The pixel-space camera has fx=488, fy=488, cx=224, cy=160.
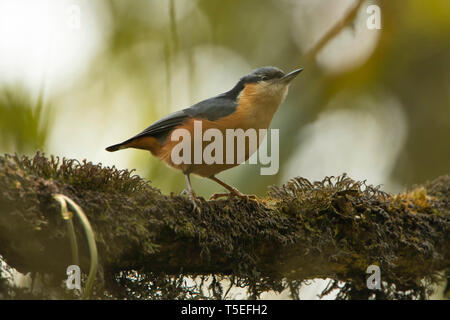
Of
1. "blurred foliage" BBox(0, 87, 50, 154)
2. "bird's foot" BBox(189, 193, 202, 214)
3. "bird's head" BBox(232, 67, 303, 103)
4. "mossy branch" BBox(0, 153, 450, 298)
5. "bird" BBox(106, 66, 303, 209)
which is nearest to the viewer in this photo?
"mossy branch" BBox(0, 153, 450, 298)

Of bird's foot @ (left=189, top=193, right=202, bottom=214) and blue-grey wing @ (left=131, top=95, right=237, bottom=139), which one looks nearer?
bird's foot @ (left=189, top=193, right=202, bottom=214)

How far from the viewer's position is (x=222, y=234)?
2.53 metres

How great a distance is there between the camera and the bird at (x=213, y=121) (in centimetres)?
359

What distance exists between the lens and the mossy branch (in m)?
2.03

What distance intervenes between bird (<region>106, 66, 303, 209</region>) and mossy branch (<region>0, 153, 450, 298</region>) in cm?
80

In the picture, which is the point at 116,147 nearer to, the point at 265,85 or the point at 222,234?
the point at 265,85

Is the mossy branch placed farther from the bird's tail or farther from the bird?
the bird's tail

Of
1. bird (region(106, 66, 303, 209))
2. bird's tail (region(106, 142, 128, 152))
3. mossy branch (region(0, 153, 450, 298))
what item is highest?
bird (region(106, 66, 303, 209))

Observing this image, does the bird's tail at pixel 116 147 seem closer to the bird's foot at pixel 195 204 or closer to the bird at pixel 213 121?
the bird at pixel 213 121

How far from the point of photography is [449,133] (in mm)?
5980

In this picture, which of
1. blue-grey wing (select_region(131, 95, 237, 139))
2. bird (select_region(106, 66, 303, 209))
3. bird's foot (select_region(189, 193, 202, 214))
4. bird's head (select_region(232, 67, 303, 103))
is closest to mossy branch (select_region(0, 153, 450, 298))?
bird's foot (select_region(189, 193, 202, 214))

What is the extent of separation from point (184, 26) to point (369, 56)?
218 centimetres

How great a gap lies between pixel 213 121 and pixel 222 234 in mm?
1248
